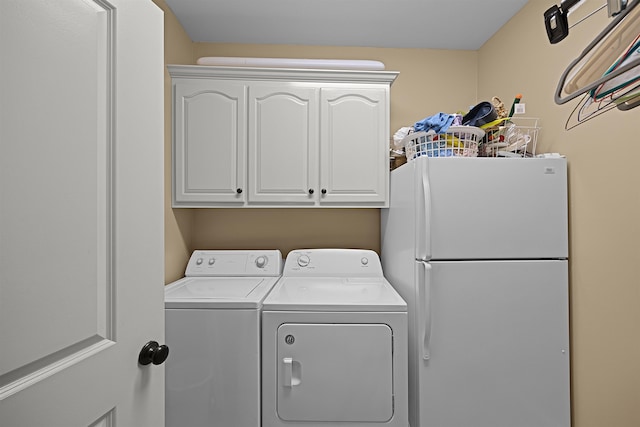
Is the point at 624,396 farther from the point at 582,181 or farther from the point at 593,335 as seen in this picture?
the point at 582,181

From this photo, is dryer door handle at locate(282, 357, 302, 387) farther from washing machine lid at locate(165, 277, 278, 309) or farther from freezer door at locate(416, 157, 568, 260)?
freezer door at locate(416, 157, 568, 260)

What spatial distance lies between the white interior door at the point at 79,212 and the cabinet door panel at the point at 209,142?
121cm

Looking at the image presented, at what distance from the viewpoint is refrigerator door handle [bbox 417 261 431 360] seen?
60.4 inches

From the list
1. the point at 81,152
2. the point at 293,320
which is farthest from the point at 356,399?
the point at 81,152

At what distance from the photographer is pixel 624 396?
138 centimetres

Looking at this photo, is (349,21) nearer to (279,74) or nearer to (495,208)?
(279,74)

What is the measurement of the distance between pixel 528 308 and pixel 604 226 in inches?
19.7

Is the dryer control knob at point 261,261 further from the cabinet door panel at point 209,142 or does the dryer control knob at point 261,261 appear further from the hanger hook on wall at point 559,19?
the hanger hook on wall at point 559,19

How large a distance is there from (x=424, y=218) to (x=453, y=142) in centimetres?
48

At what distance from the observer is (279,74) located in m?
2.08

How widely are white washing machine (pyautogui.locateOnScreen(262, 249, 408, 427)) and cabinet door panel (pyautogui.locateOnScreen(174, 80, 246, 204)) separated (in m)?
0.94

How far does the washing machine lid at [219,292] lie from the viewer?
5.09ft

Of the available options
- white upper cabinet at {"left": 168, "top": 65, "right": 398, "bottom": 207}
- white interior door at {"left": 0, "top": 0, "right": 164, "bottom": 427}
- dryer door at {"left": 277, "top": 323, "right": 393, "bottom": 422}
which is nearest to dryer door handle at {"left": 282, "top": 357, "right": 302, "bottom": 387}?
dryer door at {"left": 277, "top": 323, "right": 393, "bottom": 422}

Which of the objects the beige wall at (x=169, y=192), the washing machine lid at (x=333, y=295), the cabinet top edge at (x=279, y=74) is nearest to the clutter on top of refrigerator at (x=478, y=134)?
the cabinet top edge at (x=279, y=74)
